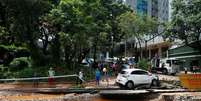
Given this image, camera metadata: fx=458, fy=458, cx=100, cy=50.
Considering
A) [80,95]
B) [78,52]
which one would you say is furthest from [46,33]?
[80,95]

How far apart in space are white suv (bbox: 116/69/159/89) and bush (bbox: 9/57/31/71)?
54.1 feet

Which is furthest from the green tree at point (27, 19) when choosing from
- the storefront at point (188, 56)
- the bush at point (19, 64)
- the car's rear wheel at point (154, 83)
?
the storefront at point (188, 56)

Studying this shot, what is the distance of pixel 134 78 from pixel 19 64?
1836 centimetres

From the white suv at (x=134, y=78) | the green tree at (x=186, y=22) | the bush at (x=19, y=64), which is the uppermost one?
the green tree at (x=186, y=22)

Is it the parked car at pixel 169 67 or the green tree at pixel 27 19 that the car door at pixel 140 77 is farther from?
the parked car at pixel 169 67

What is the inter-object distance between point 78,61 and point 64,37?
8.88 meters

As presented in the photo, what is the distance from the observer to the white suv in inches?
1515

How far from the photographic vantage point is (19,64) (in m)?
52.5

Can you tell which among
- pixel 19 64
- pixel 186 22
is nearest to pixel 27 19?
pixel 19 64

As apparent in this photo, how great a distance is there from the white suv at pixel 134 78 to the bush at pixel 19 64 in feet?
54.1

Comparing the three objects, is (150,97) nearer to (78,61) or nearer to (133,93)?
(133,93)

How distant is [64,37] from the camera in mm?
47062

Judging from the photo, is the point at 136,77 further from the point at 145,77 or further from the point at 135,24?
the point at 135,24

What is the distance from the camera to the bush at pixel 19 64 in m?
51.7
